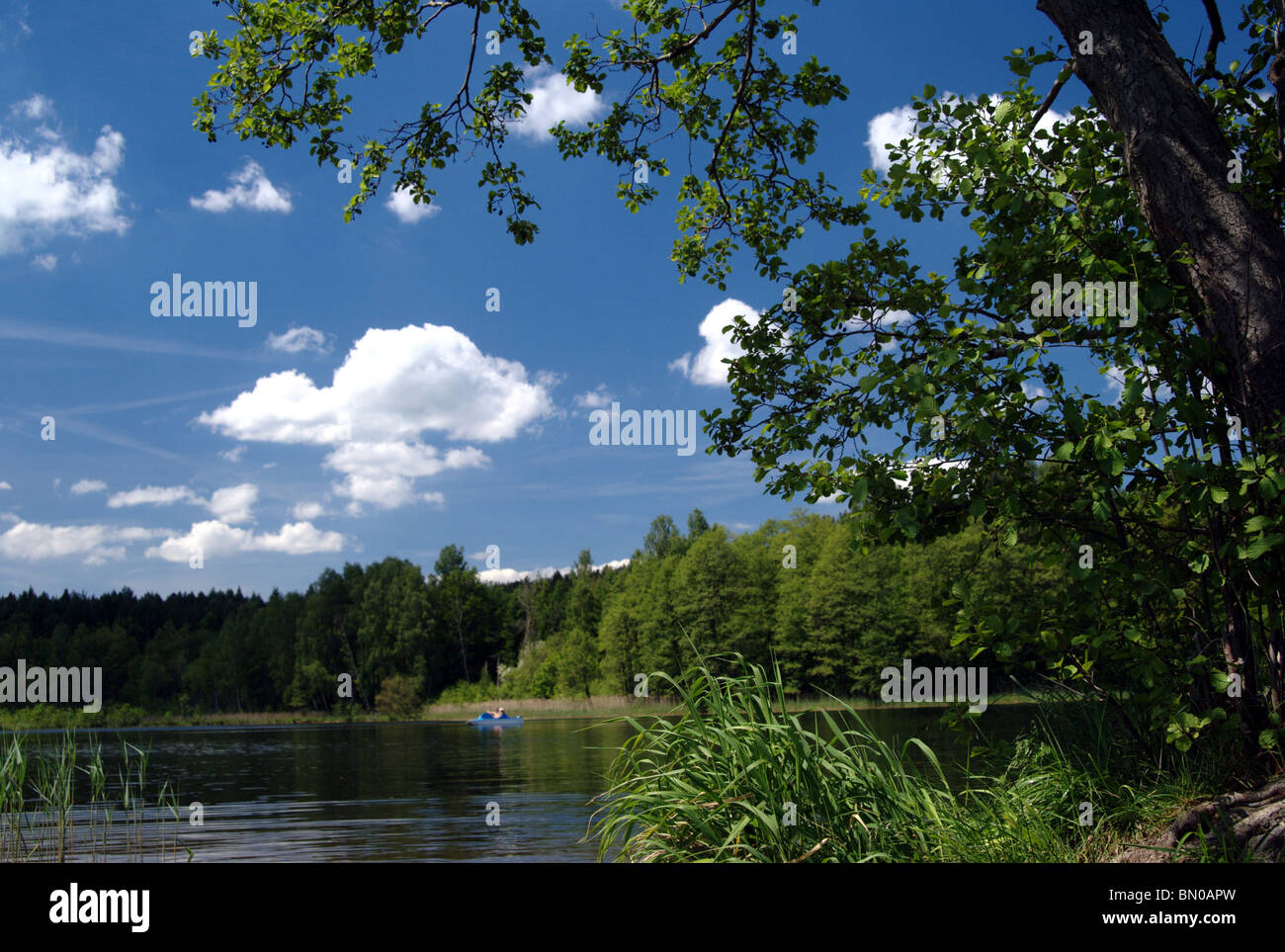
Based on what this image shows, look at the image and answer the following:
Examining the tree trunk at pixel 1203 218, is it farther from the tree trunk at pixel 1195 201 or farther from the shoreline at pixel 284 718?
the shoreline at pixel 284 718

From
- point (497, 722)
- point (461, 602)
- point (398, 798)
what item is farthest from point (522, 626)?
point (398, 798)

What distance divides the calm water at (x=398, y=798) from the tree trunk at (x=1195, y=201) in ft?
11.1

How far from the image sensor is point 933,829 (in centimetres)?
486

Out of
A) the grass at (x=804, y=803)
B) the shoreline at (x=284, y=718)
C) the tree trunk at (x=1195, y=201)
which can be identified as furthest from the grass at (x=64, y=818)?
the shoreline at (x=284, y=718)

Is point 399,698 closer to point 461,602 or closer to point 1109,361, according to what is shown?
point 461,602

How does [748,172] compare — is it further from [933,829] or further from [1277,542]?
[933,829]

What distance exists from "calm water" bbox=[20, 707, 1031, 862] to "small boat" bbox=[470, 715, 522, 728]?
68.2 feet

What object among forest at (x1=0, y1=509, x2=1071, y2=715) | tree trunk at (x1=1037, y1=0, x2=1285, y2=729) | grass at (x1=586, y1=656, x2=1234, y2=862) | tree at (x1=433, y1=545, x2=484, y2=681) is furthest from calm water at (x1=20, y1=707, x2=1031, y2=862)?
tree at (x1=433, y1=545, x2=484, y2=681)

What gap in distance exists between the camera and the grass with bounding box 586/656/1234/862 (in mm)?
4570

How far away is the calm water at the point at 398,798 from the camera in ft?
40.1

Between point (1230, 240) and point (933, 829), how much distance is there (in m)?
4.47
